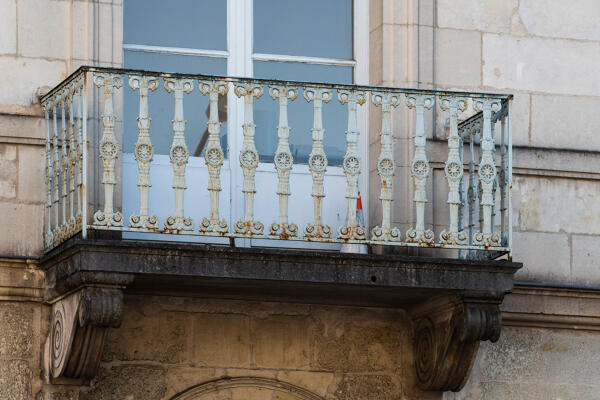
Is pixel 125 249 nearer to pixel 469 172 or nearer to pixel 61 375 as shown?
pixel 61 375

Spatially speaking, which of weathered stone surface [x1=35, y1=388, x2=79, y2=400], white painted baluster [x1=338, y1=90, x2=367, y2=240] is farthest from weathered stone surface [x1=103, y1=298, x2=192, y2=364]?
white painted baluster [x1=338, y1=90, x2=367, y2=240]

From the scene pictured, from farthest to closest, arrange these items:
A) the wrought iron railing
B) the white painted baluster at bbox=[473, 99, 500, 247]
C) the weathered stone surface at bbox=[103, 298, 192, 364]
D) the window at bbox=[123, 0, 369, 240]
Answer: the window at bbox=[123, 0, 369, 240] < the weathered stone surface at bbox=[103, 298, 192, 364] < the white painted baluster at bbox=[473, 99, 500, 247] < the wrought iron railing

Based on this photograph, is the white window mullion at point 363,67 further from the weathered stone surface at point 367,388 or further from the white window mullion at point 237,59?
the weathered stone surface at point 367,388

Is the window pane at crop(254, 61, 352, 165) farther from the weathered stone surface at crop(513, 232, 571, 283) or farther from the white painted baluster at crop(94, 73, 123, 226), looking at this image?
the white painted baluster at crop(94, 73, 123, 226)

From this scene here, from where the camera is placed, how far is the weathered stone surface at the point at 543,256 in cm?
944

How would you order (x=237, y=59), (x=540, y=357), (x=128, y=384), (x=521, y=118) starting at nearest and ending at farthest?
(x=128, y=384) < (x=540, y=357) < (x=237, y=59) < (x=521, y=118)

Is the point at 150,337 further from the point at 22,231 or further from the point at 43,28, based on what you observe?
the point at 43,28

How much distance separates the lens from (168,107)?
9.29m

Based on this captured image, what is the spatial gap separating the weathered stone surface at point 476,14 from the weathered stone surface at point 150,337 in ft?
7.47

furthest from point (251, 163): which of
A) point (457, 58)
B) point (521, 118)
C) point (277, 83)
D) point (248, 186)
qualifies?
point (521, 118)

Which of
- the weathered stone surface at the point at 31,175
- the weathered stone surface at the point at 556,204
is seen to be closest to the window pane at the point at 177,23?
the weathered stone surface at the point at 31,175

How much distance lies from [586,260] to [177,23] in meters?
2.65

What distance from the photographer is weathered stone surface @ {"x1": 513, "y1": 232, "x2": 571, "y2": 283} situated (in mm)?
9438

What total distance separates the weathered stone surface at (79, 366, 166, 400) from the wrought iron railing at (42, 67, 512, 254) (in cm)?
75
